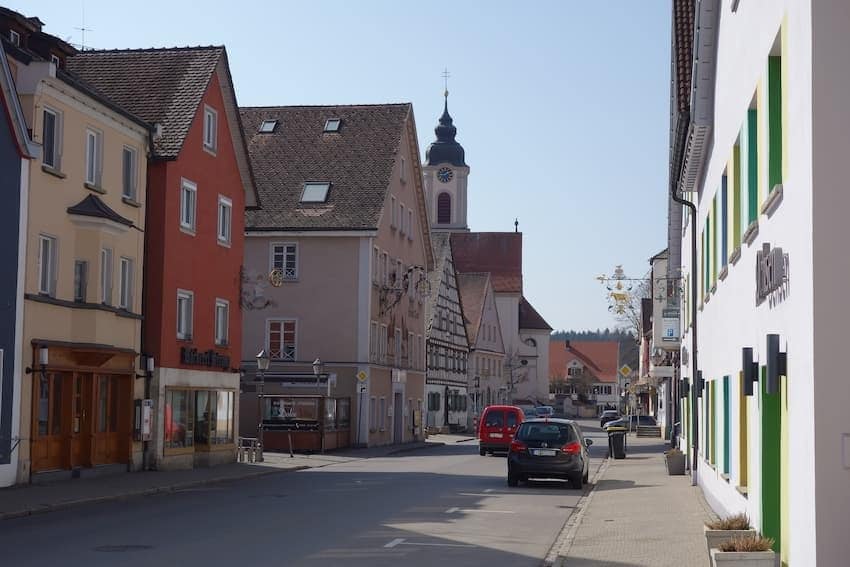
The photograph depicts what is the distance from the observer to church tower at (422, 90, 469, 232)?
124 meters

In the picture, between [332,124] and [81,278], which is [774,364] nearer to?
[81,278]

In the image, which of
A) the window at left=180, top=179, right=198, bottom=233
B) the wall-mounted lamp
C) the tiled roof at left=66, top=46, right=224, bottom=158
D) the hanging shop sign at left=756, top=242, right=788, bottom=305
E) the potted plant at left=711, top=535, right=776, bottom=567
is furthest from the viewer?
the window at left=180, top=179, right=198, bottom=233

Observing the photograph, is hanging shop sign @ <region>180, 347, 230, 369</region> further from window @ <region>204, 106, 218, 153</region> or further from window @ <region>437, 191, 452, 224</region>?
window @ <region>437, 191, 452, 224</region>

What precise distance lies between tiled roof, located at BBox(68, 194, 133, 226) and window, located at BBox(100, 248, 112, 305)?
1045mm

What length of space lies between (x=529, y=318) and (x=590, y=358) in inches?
1480

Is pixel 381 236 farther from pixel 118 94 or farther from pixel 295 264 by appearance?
pixel 118 94

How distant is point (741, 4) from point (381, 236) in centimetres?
4012

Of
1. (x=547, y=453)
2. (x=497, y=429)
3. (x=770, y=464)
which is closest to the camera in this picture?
(x=770, y=464)

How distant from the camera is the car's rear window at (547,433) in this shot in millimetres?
30141

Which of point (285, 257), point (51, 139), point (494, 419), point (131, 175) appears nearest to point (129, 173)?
point (131, 175)

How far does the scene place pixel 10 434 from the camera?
25.9 metres

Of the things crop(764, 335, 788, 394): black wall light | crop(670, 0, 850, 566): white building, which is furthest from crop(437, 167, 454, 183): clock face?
crop(764, 335, 788, 394): black wall light

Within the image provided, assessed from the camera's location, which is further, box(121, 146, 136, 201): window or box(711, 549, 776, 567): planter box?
box(121, 146, 136, 201): window

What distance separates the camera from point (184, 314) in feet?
120
